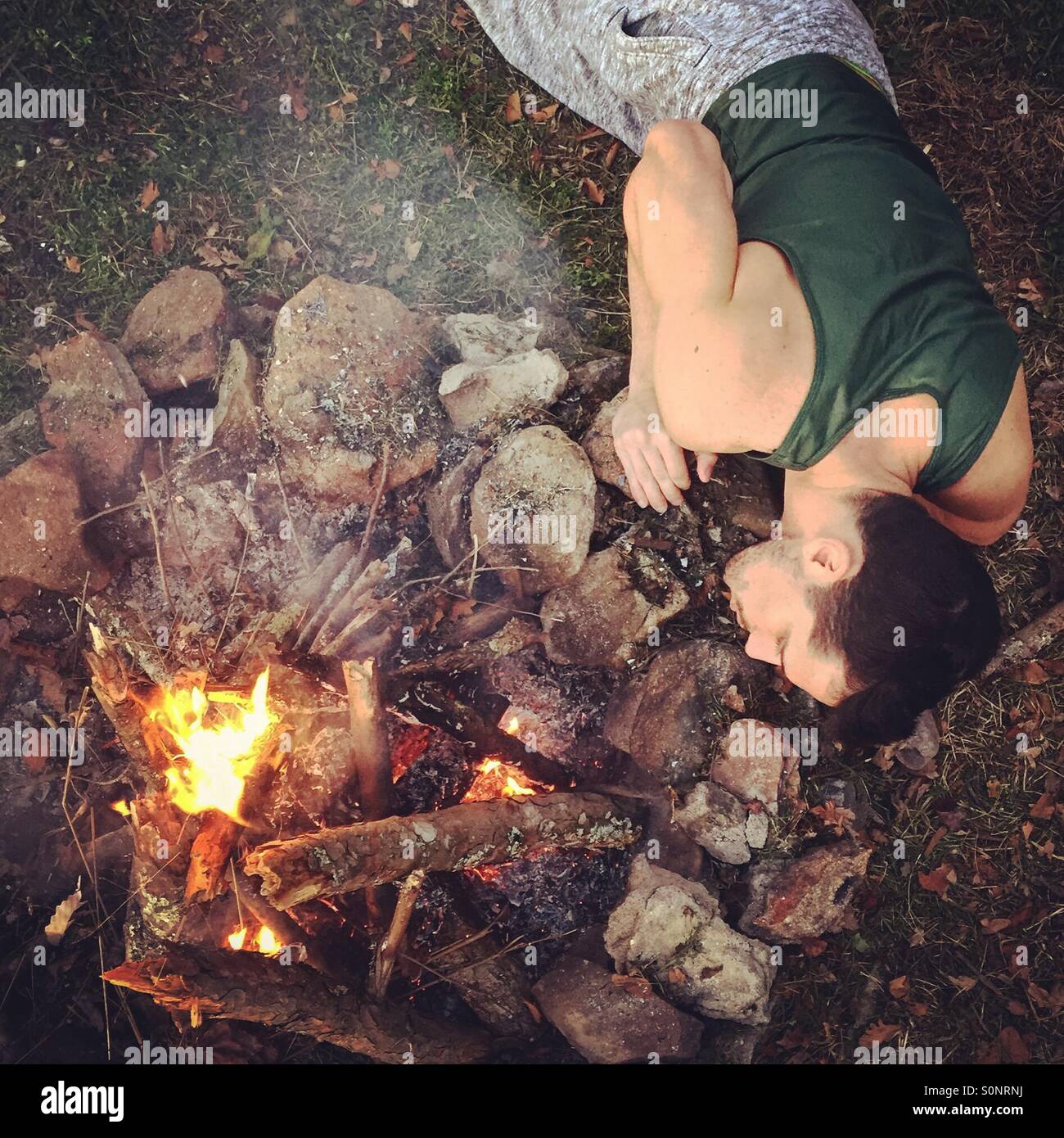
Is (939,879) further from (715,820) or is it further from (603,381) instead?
(603,381)

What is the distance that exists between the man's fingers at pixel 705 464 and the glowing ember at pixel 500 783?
1.41 metres

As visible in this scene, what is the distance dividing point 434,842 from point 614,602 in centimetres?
113

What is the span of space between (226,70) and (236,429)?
1.74 m

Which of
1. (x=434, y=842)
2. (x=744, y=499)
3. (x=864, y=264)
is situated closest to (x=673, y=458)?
(x=744, y=499)

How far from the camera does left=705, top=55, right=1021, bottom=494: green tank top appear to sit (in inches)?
97.0

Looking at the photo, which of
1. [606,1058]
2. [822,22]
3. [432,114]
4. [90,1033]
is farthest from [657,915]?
[432,114]

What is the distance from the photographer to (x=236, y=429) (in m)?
3.17

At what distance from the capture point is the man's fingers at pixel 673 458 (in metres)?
2.93

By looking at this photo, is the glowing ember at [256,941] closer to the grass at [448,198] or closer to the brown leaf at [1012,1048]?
the grass at [448,198]

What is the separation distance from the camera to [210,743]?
9.51ft

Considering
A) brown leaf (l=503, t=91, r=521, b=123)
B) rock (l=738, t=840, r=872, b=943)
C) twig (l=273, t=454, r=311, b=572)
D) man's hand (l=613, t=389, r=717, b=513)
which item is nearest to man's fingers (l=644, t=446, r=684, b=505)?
man's hand (l=613, t=389, r=717, b=513)

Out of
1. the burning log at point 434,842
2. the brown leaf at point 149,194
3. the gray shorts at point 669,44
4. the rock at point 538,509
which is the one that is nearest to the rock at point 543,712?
the burning log at point 434,842

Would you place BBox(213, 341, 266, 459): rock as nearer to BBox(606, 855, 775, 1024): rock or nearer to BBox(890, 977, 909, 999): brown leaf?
BBox(606, 855, 775, 1024): rock

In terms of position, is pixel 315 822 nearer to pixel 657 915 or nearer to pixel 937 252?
pixel 657 915
